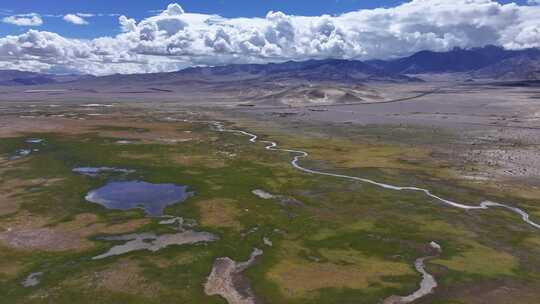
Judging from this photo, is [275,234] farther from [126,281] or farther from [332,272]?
[126,281]

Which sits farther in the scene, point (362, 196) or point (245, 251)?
point (362, 196)

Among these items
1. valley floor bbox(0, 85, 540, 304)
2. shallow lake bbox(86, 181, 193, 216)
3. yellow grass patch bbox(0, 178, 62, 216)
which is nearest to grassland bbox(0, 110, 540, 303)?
valley floor bbox(0, 85, 540, 304)

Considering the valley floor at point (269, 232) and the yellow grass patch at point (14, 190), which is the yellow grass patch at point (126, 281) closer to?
the valley floor at point (269, 232)

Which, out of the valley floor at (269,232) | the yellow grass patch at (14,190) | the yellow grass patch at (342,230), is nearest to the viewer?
the valley floor at (269,232)

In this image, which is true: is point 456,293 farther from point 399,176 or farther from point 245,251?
point 399,176

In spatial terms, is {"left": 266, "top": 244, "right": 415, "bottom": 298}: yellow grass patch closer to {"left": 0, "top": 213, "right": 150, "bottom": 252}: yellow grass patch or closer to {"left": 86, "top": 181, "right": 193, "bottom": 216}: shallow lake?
{"left": 0, "top": 213, "right": 150, "bottom": 252}: yellow grass patch

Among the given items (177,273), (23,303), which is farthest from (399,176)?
(23,303)

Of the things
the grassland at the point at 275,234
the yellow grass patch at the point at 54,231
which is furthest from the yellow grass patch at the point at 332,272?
the yellow grass patch at the point at 54,231

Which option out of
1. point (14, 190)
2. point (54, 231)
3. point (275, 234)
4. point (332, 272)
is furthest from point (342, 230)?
point (14, 190)
